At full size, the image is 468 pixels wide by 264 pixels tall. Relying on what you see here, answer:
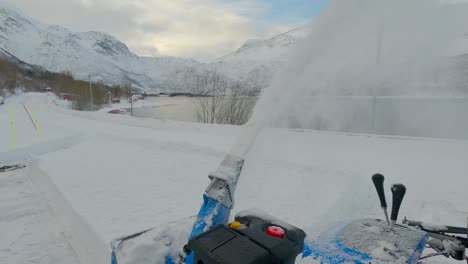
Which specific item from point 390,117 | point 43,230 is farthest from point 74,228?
point 390,117

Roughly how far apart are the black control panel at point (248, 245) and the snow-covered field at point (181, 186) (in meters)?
1.46

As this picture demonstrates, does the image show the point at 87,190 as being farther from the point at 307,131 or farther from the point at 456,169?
the point at 307,131

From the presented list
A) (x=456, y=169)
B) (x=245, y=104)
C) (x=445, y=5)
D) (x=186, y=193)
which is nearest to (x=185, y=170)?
(x=186, y=193)

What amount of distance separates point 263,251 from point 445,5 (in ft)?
8.12

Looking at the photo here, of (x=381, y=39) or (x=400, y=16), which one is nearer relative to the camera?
(x=400, y=16)

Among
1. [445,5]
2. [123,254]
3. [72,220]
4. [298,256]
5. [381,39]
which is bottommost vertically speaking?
[72,220]

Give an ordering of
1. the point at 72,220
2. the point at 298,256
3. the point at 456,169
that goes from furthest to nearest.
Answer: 1. the point at 456,169
2. the point at 72,220
3. the point at 298,256

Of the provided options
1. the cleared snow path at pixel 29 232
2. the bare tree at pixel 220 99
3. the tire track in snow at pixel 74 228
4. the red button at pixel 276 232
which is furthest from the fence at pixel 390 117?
the bare tree at pixel 220 99

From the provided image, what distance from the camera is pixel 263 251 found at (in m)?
0.99

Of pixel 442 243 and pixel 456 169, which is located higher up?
pixel 442 243

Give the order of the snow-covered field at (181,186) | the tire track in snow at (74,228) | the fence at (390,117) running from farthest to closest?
the fence at (390,117) → the snow-covered field at (181,186) → the tire track in snow at (74,228)

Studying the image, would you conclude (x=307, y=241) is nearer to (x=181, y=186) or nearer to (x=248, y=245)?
(x=248, y=245)

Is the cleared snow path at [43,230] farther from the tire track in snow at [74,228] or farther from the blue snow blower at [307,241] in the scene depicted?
the blue snow blower at [307,241]

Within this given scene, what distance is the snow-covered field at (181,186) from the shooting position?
360cm
